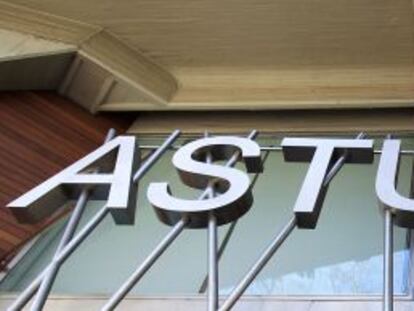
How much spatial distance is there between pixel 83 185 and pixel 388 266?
1308 mm

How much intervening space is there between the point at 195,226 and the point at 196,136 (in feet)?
9.13

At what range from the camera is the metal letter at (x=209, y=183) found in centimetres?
355

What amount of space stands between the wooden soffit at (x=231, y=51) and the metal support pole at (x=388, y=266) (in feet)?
8.13

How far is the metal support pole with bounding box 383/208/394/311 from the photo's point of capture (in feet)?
10.1

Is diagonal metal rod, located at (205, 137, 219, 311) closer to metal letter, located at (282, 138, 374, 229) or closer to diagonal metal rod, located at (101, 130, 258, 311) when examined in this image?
diagonal metal rod, located at (101, 130, 258, 311)

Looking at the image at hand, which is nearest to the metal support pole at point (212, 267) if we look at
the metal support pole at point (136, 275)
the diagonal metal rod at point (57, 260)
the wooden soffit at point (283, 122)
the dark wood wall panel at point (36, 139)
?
the metal support pole at point (136, 275)

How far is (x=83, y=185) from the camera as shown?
389 cm

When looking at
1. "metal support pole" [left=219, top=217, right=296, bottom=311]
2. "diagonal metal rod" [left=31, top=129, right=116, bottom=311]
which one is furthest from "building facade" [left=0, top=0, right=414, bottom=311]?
"metal support pole" [left=219, top=217, right=296, bottom=311]

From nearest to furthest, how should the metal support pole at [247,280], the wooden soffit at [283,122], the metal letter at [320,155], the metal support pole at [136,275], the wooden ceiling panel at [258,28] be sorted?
the metal support pole at [247,280]
the metal support pole at [136,275]
the metal letter at [320,155]
the wooden ceiling panel at [258,28]
the wooden soffit at [283,122]

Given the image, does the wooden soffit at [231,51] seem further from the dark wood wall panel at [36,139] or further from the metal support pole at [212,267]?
the metal support pole at [212,267]

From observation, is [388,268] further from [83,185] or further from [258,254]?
[258,254]

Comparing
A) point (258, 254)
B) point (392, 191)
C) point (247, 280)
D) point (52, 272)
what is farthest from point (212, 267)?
point (258, 254)

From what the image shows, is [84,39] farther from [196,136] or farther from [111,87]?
[196,136]

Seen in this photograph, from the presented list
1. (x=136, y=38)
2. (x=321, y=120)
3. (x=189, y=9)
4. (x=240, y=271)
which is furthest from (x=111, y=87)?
(x=240, y=271)
